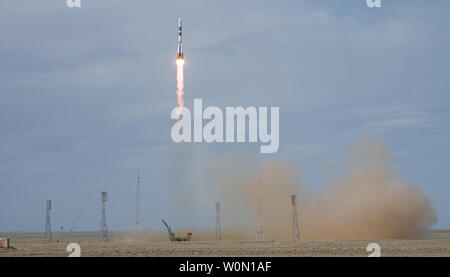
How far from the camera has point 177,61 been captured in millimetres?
117688

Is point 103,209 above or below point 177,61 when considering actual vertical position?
below

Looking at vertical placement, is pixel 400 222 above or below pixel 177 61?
below

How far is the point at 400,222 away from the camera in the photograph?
6673 inches
